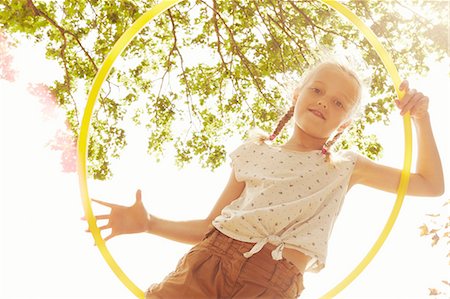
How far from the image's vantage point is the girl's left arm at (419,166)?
2971mm

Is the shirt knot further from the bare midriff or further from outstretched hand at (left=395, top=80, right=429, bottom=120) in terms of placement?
outstretched hand at (left=395, top=80, right=429, bottom=120)

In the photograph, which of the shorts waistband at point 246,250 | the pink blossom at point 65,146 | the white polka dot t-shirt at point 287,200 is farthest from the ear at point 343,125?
the pink blossom at point 65,146

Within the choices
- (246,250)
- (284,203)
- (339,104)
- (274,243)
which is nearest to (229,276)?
(246,250)

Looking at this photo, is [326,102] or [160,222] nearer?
[160,222]

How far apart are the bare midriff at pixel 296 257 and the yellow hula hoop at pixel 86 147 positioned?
93 centimetres

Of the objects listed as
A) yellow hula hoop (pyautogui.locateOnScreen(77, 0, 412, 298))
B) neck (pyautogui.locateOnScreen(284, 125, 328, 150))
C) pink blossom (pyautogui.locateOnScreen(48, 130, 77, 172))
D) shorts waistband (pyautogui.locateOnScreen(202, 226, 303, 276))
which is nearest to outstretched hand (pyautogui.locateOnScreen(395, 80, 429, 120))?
yellow hula hoop (pyautogui.locateOnScreen(77, 0, 412, 298))

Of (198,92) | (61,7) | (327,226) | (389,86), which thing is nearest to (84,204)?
(327,226)

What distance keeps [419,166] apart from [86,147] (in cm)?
206

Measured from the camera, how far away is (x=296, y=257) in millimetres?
2637

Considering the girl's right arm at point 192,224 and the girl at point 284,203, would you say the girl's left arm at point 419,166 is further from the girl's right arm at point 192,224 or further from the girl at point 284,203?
the girl's right arm at point 192,224

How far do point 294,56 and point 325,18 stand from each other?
681 millimetres

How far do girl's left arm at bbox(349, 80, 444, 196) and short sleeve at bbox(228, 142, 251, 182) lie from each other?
2.17 ft

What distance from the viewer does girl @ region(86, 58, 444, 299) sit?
99.2 inches

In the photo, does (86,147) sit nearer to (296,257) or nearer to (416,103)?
(296,257)
